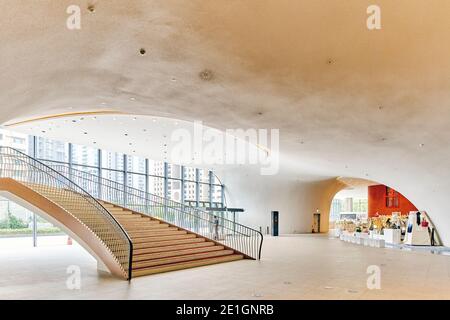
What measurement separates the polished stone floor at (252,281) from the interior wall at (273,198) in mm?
14243

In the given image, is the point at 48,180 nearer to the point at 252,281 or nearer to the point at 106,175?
the point at 106,175

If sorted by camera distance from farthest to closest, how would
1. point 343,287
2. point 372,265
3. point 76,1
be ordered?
point 372,265, point 343,287, point 76,1

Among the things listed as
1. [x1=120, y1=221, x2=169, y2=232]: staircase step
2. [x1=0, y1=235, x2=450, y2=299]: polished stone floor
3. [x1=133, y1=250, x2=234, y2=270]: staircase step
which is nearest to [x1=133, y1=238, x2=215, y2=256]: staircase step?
[x1=133, y1=250, x2=234, y2=270]: staircase step

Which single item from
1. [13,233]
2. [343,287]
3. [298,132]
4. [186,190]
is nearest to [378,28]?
[343,287]

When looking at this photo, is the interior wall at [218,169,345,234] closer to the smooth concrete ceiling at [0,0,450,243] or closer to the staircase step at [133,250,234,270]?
the staircase step at [133,250,234,270]

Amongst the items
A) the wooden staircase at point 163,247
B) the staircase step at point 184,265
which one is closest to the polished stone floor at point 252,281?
the staircase step at point 184,265

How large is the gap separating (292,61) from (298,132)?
5608 mm

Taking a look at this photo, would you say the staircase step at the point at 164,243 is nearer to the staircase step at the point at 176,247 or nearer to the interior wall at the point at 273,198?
the staircase step at the point at 176,247

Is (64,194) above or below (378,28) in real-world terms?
below

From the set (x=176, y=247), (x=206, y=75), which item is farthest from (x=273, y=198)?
(x=206, y=75)

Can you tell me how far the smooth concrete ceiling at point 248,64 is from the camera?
520cm

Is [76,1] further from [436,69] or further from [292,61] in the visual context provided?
[436,69]

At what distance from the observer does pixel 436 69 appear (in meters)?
6.83

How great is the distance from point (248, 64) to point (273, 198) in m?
20.3
